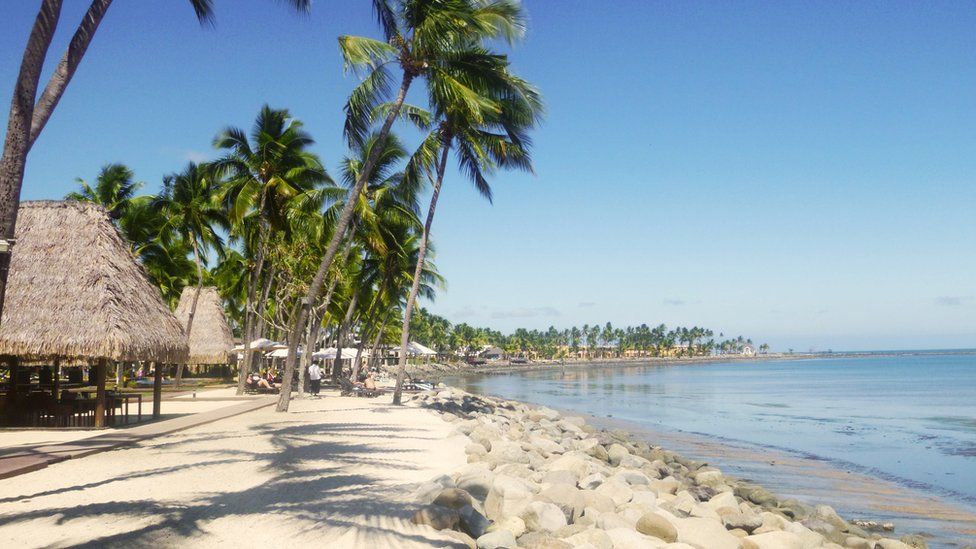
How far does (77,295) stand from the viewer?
1290 centimetres

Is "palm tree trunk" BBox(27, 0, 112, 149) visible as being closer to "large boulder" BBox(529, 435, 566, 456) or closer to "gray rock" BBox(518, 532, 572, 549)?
"gray rock" BBox(518, 532, 572, 549)

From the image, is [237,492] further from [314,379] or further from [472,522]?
[314,379]

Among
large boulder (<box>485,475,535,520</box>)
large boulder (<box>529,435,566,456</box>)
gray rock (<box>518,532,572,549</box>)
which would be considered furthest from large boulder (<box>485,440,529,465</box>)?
gray rock (<box>518,532,572,549</box>)

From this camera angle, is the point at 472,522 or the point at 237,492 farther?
the point at 237,492

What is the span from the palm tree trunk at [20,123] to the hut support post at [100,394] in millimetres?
7442

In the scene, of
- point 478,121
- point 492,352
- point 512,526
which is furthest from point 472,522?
point 492,352

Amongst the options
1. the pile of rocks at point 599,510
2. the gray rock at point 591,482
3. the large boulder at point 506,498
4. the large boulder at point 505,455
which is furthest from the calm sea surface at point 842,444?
the large boulder at point 506,498

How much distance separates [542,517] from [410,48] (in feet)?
39.3

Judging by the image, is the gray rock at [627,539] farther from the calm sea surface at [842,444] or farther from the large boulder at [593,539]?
the calm sea surface at [842,444]

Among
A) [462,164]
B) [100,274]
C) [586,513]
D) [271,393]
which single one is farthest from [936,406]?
[100,274]

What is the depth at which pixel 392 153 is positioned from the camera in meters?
24.8

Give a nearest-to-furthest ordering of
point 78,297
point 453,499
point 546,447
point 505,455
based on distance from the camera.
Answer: point 453,499 < point 505,455 < point 78,297 < point 546,447

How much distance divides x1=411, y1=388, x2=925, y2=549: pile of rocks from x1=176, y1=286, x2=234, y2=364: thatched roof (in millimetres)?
18316

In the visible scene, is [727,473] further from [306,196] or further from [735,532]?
[306,196]
